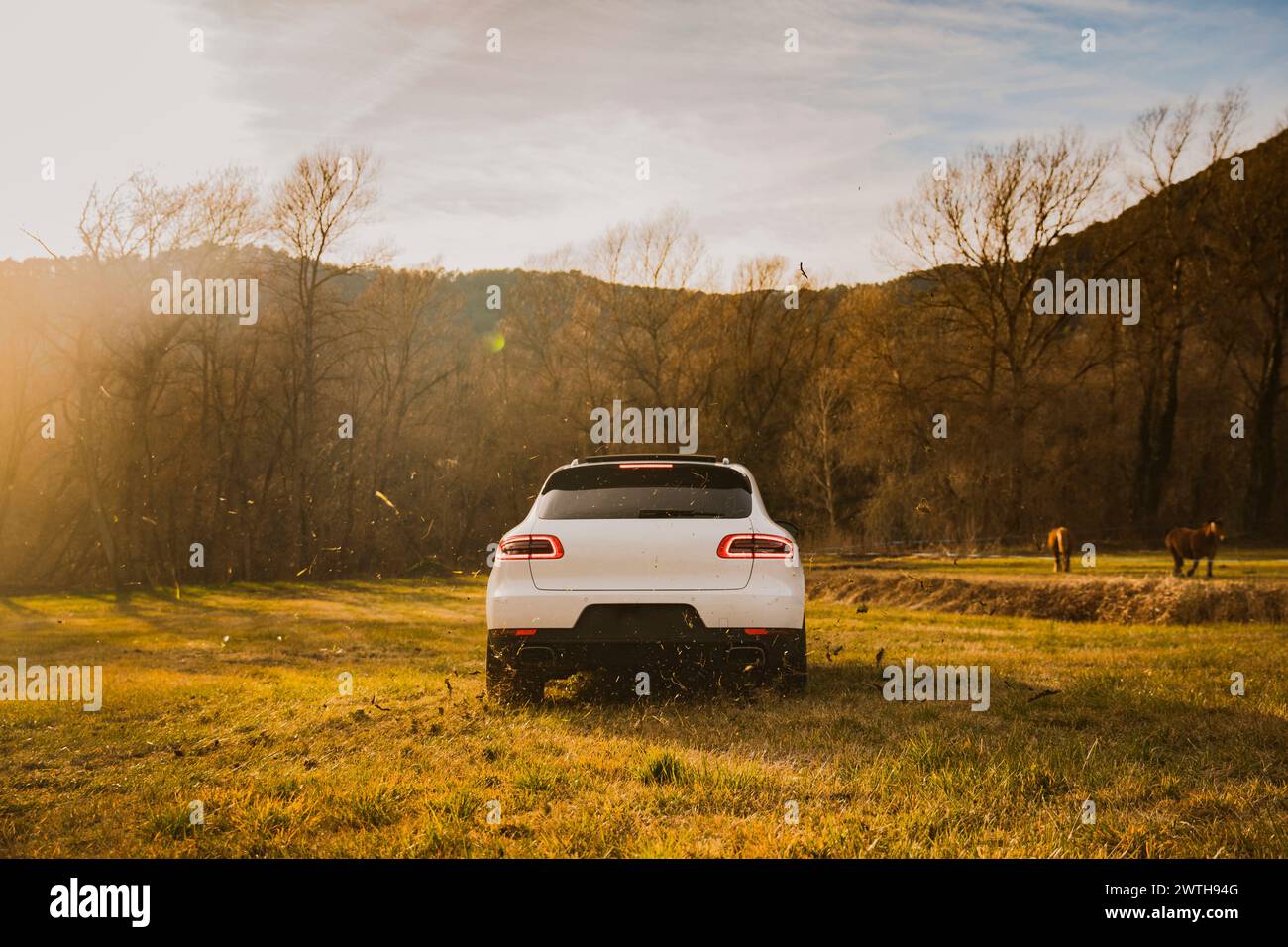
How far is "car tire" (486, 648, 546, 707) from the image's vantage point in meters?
6.96

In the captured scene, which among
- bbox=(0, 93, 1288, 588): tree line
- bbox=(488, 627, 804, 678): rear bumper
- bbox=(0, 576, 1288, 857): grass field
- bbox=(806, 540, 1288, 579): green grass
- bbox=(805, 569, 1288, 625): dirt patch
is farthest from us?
bbox=(0, 93, 1288, 588): tree line

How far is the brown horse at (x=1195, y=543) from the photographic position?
1983 centimetres

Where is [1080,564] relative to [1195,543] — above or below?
below

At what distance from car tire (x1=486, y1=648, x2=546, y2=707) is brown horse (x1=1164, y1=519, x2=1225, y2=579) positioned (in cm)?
1757

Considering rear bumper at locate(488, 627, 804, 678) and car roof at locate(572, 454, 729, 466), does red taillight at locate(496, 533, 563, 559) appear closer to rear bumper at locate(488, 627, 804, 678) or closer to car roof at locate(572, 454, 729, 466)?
rear bumper at locate(488, 627, 804, 678)

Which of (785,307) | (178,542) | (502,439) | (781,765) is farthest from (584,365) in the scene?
(781,765)

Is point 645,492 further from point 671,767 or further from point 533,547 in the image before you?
point 671,767

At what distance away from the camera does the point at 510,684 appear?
7.09 meters

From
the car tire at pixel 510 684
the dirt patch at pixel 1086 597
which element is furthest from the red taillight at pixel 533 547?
the dirt patch at pixel 1086 597

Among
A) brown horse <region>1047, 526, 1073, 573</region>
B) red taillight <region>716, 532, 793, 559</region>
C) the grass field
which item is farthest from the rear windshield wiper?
brown horse <region>1047, 526, 1073, 573</region>

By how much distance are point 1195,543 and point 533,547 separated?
18.7 m

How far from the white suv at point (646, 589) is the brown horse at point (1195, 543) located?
16.7 m

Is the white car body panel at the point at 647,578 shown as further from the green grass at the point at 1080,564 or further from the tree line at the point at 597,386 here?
the tree line at the point at 597,386

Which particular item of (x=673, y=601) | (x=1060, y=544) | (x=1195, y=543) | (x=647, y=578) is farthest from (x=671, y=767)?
(x=1060, y=544)
